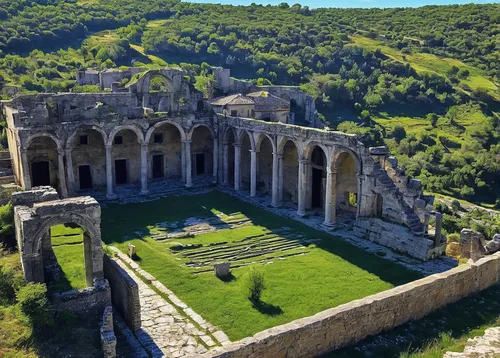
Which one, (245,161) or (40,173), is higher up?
(40,173)

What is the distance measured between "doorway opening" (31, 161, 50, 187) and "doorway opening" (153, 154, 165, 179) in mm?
8696

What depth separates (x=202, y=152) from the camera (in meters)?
43.5

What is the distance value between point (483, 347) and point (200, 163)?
1260 inches

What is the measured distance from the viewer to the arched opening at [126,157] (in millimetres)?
39750

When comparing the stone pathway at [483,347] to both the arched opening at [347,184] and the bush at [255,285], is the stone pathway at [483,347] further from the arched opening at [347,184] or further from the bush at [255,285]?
the arched opening at [347,184]

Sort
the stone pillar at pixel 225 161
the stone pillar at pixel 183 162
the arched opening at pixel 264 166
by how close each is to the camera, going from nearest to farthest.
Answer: the arched opening at pixel 264 166 → the stone pillar at pixel 183 162 → the stone pillar at pixel 225 161

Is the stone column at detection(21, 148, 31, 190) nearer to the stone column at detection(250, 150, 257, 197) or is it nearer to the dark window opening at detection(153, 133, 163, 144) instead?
the dark window opening at detection(153, 133, 163, 144)


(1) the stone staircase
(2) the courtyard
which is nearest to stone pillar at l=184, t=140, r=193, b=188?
(2) the courtyard

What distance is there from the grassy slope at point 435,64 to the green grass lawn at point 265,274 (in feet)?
211

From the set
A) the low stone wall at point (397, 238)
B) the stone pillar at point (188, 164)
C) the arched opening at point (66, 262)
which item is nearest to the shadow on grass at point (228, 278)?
the arched opening at point (66, 262)

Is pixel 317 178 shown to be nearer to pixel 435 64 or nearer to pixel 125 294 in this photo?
pixel 125 294

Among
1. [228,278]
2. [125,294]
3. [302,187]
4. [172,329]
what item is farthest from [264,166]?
[125,294]

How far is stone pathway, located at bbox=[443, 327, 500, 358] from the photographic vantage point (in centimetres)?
1395

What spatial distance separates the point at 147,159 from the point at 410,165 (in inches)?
1339
